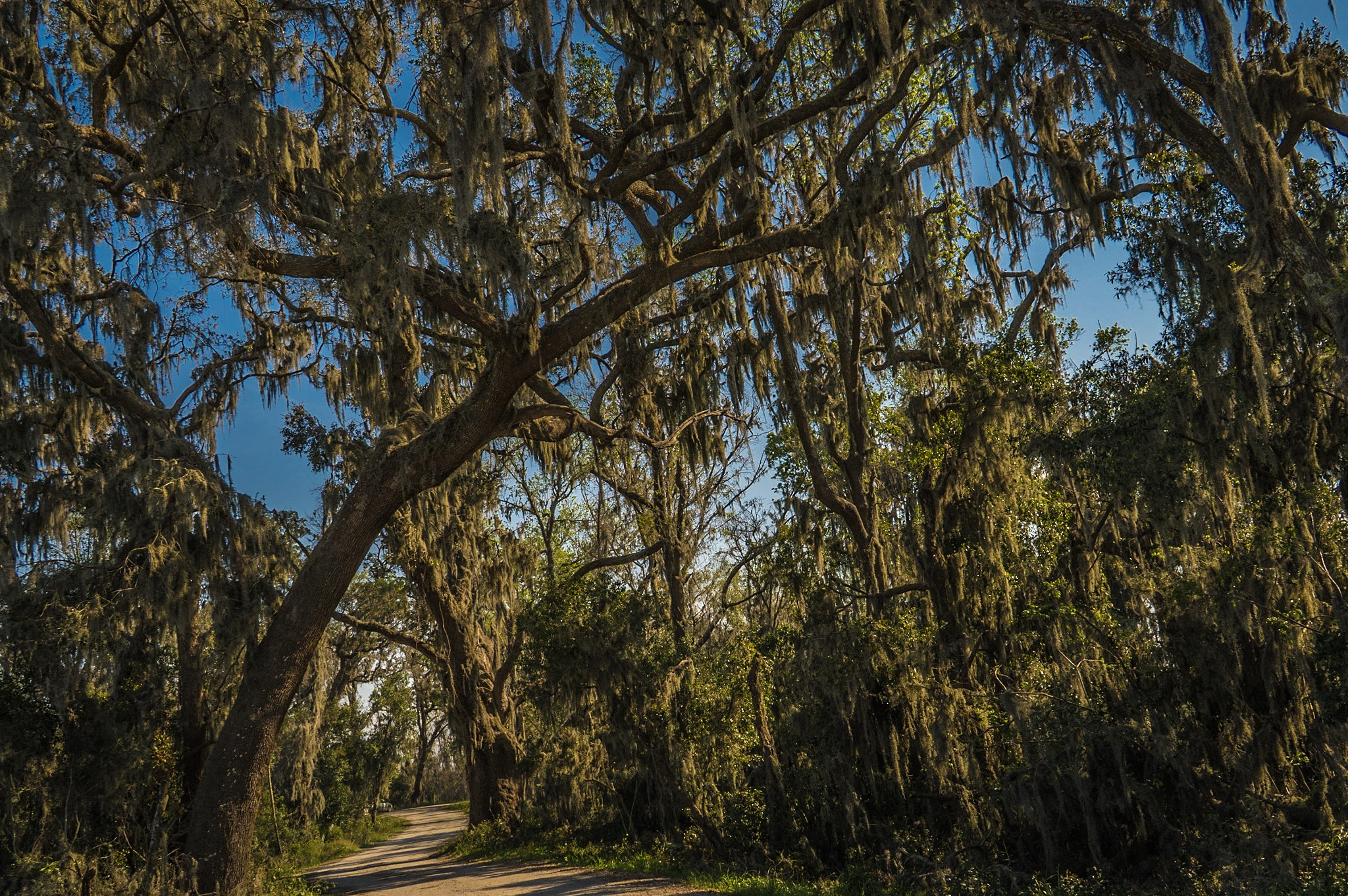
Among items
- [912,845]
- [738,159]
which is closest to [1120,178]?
[738,159]

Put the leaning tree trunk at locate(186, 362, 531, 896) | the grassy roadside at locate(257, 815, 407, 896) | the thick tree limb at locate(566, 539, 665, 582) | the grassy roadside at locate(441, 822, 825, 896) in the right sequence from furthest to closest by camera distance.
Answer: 1. the thick tree limb at locate(566, 539, 665, 582)
2. the grassy roadside at locate(257, 815, 407, 896)
3. the grassy roadside at locate(441, 822, 825, 896)
4. the leaning tree trunk at locate(186, 362, 531, 896)

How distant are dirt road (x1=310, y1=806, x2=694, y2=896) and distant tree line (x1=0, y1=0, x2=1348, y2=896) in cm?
175

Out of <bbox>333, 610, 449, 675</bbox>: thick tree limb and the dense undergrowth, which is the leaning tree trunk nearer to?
the dense undergrowth

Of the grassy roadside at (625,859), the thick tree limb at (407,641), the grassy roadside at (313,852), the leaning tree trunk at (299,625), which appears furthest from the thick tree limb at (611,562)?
the grassy roadside at (313,852)

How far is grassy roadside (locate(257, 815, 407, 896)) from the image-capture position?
35.4 ft

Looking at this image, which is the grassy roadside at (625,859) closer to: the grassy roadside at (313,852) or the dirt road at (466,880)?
the dirt road at (466,880)

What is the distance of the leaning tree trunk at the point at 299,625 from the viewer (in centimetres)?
864

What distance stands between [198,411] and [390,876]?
800cm

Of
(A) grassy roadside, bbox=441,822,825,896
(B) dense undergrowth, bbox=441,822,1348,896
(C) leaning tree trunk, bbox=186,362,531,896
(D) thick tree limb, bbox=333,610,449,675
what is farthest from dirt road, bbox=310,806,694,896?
(D) thick tree limb, bbox=333,610,449,675

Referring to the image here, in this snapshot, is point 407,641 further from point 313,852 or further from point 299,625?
point 313,852

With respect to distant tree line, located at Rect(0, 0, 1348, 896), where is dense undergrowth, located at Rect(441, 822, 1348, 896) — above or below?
→ below

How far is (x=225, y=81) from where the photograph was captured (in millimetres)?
8750

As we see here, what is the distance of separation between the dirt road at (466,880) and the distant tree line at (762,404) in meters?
1.75

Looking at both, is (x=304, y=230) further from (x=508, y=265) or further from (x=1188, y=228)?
(x=1188, y=228)
